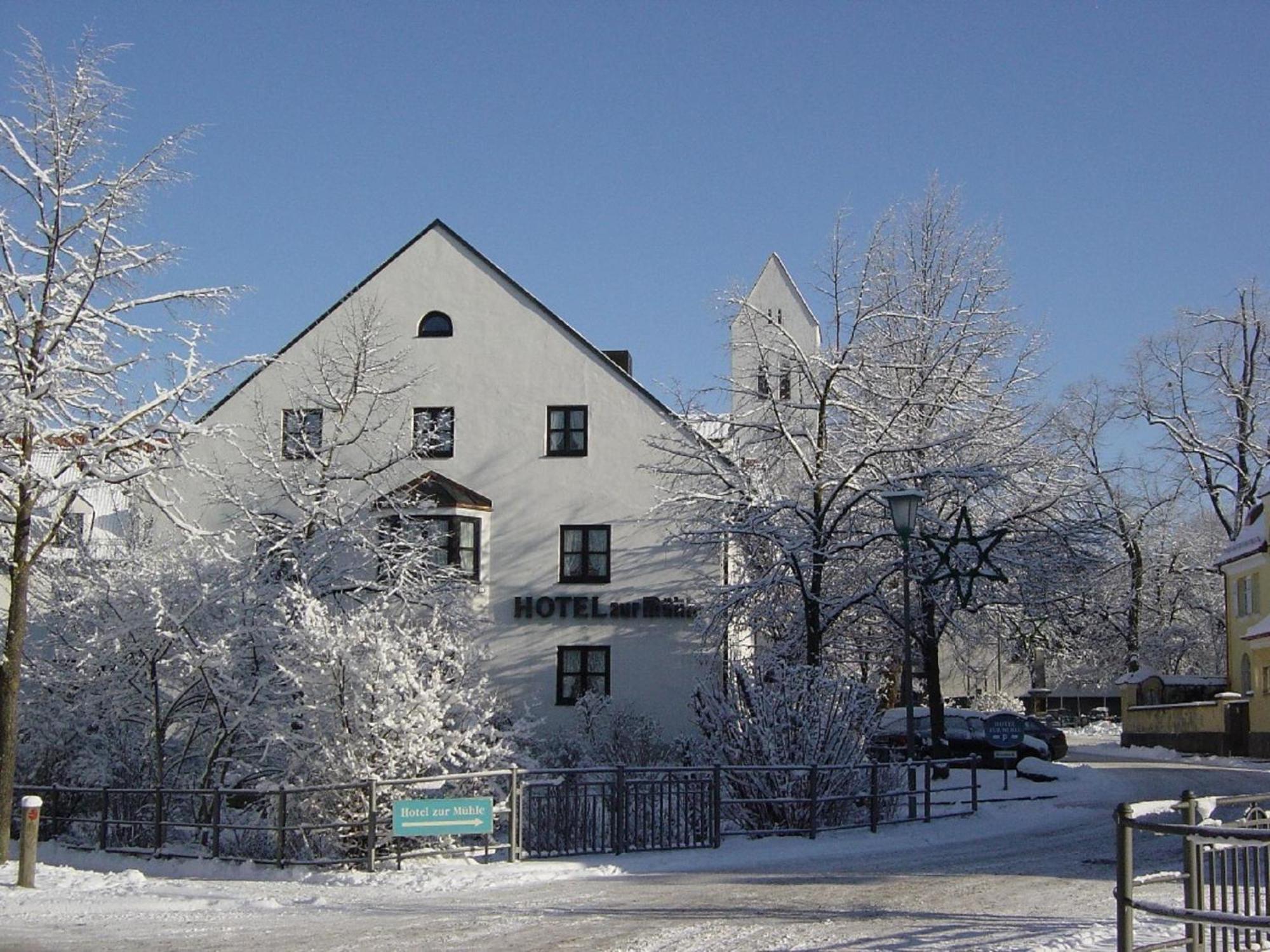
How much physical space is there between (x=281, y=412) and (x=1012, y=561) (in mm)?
18133

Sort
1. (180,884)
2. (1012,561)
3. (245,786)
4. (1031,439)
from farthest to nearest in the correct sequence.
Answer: (1031,439) < (1012,561) < (245,786) < (180,884)

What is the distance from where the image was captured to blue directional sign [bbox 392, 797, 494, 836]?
15.0 metres

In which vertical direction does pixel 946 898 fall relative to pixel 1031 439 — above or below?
below

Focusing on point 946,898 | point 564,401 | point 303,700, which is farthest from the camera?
point 564,401

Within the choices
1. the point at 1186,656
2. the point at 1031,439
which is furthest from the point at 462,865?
the point at 1186,656

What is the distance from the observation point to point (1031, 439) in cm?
3117

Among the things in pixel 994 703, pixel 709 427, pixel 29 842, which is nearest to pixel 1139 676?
pixel 994 703

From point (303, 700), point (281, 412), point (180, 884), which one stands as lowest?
point (180, 884)

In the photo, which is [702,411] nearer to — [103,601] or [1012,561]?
[1012,561]

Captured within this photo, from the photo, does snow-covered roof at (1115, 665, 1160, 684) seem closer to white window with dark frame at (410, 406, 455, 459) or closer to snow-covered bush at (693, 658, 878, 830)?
white window with dark frame at (410, 406, 455, 459)

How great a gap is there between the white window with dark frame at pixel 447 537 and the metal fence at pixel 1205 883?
71.2 ft

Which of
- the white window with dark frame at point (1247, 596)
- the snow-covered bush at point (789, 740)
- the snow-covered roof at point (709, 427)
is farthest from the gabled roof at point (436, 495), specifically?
the white window with dark frame at point (1247, 596)

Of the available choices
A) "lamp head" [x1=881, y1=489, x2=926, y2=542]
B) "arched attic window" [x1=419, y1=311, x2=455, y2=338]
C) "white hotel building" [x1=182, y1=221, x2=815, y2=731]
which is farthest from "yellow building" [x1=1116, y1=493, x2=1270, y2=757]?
"arched attic window" [x1=419, y1=311, x2=455, y2=338]

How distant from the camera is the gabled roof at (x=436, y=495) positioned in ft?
99.6
